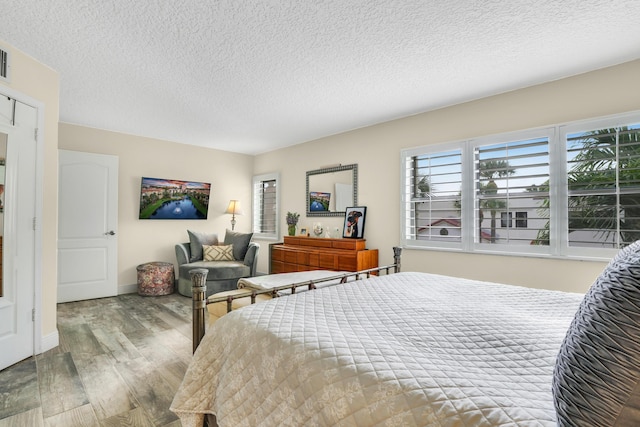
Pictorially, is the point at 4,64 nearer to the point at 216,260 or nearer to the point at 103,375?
the point at 103,375

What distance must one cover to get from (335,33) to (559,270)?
291 centimetres

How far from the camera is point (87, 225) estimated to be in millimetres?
4539

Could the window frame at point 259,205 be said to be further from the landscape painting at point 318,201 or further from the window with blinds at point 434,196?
the window with blinds at point 434,196

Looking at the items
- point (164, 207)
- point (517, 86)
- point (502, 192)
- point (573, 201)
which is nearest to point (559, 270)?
point (573, 201)

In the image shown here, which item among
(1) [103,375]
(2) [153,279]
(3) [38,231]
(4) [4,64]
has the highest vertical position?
(4) [4,64]

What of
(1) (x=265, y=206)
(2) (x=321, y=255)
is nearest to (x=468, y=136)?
(2) (x=321, y=255)

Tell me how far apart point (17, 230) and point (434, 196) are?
406cm

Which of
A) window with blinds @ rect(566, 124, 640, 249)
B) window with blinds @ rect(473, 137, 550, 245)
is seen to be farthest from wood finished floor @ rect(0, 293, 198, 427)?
window with blinds @ rect(566, 124, 640, 249)

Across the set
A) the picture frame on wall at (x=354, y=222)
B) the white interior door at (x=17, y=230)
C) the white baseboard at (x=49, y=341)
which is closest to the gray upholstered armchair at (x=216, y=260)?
the picture frame on wall at (x=354, y=222)

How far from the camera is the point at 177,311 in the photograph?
13.1 feet

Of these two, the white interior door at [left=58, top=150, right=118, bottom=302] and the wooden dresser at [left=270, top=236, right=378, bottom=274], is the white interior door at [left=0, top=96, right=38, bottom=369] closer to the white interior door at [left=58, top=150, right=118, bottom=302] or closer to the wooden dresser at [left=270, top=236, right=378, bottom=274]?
the white interior door at [left=58, top=150, right=118, bottom=302]

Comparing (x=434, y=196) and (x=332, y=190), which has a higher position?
(x=332, y=190)

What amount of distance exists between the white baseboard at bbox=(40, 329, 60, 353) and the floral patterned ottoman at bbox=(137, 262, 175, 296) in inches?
72.8

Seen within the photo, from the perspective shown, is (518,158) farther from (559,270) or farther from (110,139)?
(110,139)
